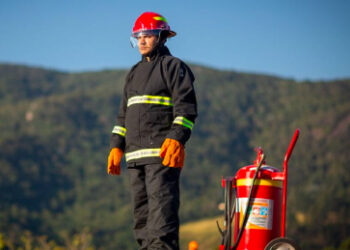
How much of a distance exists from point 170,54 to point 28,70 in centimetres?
17428

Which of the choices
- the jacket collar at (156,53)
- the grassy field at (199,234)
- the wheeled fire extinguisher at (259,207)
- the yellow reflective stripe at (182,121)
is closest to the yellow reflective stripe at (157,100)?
the yellow reflective stripe at (182,121)

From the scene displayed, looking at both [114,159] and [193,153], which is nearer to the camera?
[114,159]

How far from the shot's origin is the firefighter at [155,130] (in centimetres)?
471

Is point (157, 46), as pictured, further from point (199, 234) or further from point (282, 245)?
point (199, 234)

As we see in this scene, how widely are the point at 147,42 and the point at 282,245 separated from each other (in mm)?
2060

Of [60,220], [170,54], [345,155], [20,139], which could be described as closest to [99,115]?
[20,139]

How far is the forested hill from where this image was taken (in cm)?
8562

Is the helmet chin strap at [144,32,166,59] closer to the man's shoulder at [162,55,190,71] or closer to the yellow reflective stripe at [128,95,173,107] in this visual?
the man's shoulder at [162,55,190,71]

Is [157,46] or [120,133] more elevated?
[157,46]

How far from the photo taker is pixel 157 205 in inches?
185

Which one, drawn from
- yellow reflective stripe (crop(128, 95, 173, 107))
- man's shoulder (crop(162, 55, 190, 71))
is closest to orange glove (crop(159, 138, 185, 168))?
yellow reflective stripe (crop(128, 95, 173, 107))

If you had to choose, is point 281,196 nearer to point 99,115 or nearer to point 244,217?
point 244,217

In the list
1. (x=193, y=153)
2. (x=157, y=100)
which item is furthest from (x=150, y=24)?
(x=193, y=153)

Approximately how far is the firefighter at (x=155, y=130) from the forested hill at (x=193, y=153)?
5187cm
